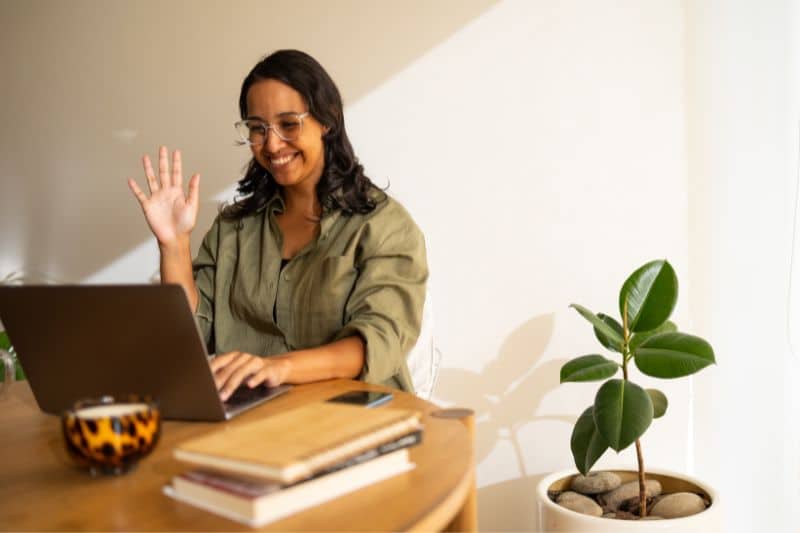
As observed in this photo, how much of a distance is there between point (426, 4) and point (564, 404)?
122 cm

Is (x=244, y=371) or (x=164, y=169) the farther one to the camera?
(x=164, y=169)

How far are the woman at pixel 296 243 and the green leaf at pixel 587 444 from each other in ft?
1.61

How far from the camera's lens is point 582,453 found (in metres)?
1.99

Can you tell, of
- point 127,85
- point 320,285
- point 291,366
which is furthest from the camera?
point 127,85

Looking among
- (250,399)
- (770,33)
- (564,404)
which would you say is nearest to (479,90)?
(770,33)

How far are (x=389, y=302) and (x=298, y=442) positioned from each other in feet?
2.99

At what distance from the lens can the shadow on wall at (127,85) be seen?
2473 millimetres

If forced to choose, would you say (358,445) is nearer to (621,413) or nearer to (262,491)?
(262,491)

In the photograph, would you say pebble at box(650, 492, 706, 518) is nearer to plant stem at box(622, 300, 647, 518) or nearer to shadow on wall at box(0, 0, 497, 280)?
plant stem at box(622, 300, 647, 518)

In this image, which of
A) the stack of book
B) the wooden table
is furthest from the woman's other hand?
the stack of book

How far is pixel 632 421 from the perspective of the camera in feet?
6.11

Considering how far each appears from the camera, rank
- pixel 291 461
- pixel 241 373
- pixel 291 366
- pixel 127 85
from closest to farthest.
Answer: pixel 291 461 < pixel 241 373 < pixel 291 366 < pixel 127 85

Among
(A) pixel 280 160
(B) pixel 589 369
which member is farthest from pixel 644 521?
(A) pixel 280 160

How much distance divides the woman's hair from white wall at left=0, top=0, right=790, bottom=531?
48 cm
